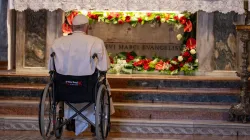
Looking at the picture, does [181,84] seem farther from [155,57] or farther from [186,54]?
[155,57]

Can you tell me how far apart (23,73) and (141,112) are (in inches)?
84.8

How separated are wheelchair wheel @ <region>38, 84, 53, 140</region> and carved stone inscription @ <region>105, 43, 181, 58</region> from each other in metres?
3.50

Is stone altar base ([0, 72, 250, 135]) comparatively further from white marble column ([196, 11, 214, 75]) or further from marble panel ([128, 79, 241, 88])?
white marble column ([196, 11, 214, 75])

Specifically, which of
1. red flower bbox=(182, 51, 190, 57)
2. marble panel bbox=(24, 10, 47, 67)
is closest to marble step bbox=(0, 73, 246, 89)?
marble panel bbox=(24, 10, 47, 67)

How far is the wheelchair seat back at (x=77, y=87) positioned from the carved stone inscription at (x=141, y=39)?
11.6 feet

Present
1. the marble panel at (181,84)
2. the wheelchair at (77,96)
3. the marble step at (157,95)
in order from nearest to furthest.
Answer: the wheelchair at (77,96) → the marble step at (157,95) → the marble panel at (181,84)

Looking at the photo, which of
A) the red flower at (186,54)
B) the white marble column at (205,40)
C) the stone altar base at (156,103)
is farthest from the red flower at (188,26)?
the stone altar base at (156,103)

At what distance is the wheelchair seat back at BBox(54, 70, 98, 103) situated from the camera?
6.56m

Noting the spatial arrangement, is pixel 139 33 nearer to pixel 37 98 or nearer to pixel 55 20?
pixel 55 20

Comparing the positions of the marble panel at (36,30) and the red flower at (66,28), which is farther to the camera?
the red flower at (66,28)

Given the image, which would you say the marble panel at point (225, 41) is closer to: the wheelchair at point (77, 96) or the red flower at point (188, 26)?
the red flower at point (188, 26)

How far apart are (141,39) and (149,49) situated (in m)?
0.21

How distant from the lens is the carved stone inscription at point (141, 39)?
10.0 m

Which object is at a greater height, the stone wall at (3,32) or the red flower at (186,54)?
the stone wall at (3,32)
